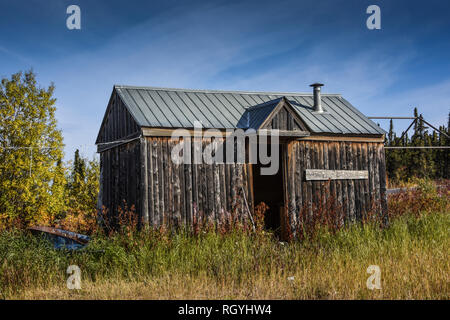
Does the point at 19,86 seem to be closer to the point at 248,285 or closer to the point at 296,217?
the point at 296,217

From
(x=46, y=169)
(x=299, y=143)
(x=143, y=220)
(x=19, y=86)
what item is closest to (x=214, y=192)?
(x=143, y=220)

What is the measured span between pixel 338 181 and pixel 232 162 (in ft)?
11.3

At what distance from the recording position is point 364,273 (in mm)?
7242

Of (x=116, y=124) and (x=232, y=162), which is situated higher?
(x=116, y=124)

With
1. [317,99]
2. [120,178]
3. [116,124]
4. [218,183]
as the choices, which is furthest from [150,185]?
[317,99]

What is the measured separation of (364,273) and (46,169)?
1273 cm

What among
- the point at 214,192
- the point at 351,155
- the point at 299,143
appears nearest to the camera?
the point at 214,192

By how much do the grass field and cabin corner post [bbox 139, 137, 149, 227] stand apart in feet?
2.41

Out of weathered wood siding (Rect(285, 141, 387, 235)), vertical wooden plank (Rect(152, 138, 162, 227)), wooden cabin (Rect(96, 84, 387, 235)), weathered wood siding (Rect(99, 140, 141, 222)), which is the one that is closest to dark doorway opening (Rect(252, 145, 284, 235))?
wooden cabin (Rect(96, 84, 387, 235))

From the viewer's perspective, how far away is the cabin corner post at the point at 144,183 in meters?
10.3

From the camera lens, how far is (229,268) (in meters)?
7.59

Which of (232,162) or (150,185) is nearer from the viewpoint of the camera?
(150,185)

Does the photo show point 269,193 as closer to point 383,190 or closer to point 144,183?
point 383,190

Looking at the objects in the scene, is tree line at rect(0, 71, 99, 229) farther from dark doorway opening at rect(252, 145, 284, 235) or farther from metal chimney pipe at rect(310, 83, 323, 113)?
metal chimney pipe at rect(310, 83, 323, 113)
